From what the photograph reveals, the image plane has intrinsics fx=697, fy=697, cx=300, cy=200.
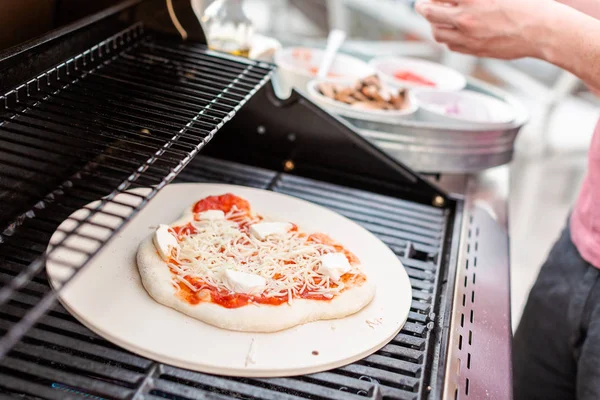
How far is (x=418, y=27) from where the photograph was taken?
578cm

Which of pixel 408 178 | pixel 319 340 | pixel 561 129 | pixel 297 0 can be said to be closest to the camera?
pixel 319 340

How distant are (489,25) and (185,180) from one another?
37.3 inches

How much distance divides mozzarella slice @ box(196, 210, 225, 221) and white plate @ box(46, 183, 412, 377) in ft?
0.42

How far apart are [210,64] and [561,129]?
4.21 metres

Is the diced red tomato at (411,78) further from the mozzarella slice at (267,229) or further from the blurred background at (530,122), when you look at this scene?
the mozzarella slice at (267,229)

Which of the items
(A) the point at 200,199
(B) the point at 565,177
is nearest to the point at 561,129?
(B) the point at 565,177

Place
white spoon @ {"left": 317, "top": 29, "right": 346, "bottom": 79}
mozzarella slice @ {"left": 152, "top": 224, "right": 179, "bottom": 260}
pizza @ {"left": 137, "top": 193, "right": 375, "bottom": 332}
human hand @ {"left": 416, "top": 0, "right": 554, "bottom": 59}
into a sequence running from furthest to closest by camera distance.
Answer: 1. white spoon @ {"left": 317, "top": 29, "right": 346, "bottom": 79}
2. human hand @ {"left": 416, "top": 0, "right": 554, "bottom": 59}
3. mozzarella slice @ {"left": 152, "top": 224, "right": 179, "bottom": 260}
4. pizza @ {"left": 137, "top": 193, "right": 375, "bottom": 332}

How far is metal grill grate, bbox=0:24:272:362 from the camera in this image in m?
1.33

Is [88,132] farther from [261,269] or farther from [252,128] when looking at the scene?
[252,128]

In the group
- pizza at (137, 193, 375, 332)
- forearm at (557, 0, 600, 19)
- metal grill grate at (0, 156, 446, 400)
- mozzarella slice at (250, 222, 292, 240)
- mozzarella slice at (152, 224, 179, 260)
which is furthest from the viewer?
forearm at (557, 0, 600, 19)

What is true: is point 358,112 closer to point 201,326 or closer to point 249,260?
point 249,260

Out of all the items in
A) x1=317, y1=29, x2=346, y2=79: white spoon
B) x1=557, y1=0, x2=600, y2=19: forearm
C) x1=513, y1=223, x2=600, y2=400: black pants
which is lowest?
x1=513, y1=223, x2=600, y2=400: black pants

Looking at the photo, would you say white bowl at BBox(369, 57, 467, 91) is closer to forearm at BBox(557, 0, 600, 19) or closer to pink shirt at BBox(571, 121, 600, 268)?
forearm at BBox(557, 0, 600, 19)

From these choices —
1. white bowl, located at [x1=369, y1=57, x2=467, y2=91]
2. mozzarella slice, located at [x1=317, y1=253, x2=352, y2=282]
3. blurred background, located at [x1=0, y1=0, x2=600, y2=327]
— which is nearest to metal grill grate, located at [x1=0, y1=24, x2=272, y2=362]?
mozzarella slice, located at [x1=317, y1=253, x2=352, y2=282]
